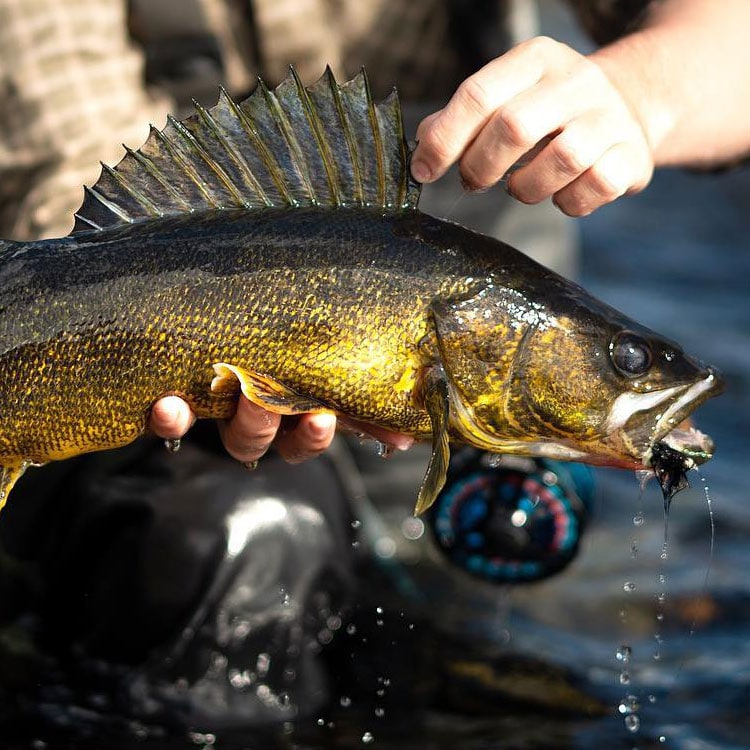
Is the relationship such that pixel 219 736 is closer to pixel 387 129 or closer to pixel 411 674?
pixel 411 674

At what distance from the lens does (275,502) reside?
136 inches

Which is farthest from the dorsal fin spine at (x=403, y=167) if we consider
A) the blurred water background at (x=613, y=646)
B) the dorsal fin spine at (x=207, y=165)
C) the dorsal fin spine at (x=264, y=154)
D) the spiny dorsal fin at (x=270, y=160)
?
the blurred water background at (x=613, y=646)

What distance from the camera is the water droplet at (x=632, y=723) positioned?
126 inches

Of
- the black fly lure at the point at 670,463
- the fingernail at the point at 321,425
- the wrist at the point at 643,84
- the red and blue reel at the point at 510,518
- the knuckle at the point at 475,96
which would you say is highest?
the wrist at the point at 643,84

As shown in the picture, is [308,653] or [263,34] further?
[263,34]

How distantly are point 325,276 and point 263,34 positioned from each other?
2.02 meters

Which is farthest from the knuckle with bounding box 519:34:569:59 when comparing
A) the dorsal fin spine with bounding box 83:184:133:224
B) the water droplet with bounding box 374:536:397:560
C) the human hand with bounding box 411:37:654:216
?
the water droplet with bounding box 374:536:397:560

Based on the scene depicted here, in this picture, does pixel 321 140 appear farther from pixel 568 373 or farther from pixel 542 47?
pixel 568 373

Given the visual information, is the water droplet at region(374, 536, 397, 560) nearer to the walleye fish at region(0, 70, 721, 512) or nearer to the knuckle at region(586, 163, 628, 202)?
the walleye fish at region(0, 70, 721, 512)

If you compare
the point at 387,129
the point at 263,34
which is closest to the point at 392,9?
the point at 263,34

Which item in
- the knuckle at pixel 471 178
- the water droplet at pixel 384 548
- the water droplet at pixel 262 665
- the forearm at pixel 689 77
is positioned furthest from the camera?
the water droplet at pixel 384 548

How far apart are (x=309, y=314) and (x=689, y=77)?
49.8 inches

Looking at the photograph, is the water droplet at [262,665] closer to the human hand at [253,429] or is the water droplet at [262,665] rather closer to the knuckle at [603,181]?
the human hand at [253,429]

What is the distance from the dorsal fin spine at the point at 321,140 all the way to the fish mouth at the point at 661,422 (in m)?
0.70
